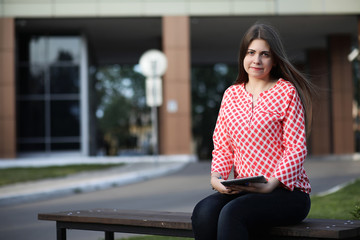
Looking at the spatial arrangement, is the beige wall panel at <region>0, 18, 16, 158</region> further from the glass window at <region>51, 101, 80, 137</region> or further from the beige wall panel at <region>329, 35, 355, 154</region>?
the beige wall panel at <region>329, 35, 355, 154</region>

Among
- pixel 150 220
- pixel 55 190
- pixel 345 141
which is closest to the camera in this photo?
pixel 150 220

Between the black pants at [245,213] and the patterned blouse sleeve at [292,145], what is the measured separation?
3.2 inches

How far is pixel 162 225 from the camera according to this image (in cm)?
390

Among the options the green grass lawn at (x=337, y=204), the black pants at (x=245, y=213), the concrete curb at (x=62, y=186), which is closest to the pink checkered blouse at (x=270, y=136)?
the black pants at (x=245, y=213)

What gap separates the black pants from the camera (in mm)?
3350

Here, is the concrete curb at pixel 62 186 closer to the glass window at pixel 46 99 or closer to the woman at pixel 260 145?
the woman at pixel 260 145

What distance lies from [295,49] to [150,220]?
30391 mm

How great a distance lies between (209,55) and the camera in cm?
3481

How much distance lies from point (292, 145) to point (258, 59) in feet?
1.88

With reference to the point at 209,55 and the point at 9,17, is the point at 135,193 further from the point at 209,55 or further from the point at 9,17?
the point at 209,55

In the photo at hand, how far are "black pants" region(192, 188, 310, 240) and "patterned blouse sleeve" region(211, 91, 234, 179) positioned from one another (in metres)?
0.33

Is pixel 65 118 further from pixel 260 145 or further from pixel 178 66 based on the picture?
pixel 260 145

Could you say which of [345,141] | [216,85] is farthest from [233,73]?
[345,141]

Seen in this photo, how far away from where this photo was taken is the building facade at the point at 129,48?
2319cm
